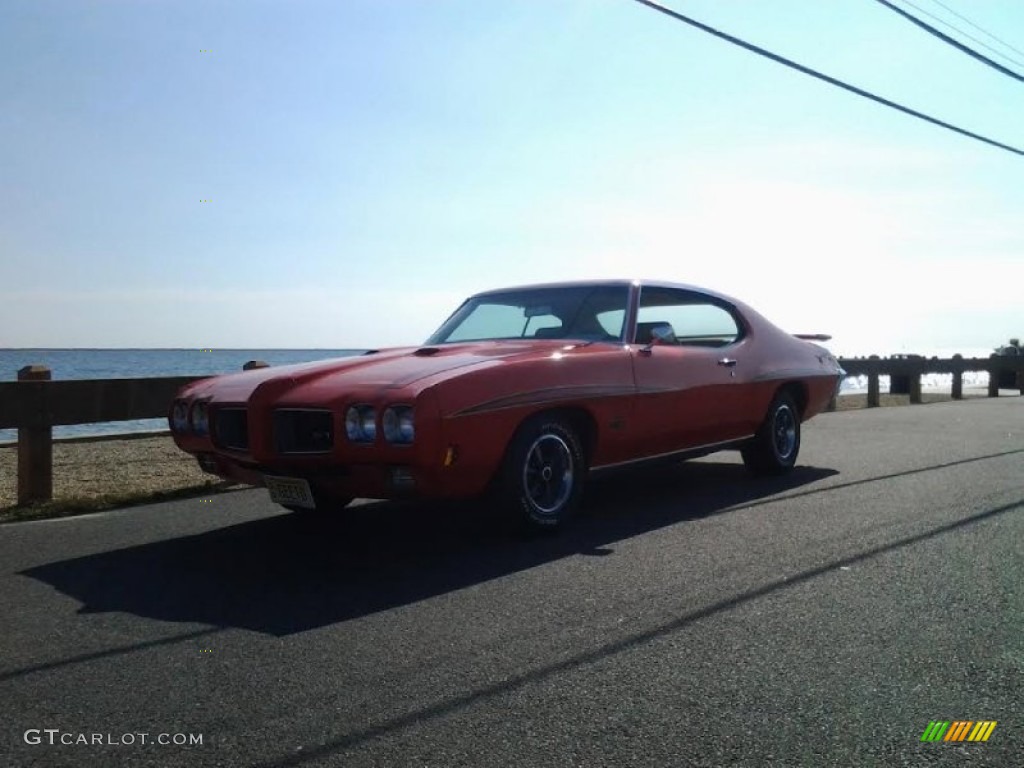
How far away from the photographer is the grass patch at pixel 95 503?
5.83 meters

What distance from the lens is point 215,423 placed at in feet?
16.2

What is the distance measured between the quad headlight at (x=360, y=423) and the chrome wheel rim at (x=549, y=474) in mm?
899

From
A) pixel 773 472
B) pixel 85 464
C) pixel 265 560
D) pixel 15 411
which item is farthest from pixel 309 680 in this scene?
pixel 85 464

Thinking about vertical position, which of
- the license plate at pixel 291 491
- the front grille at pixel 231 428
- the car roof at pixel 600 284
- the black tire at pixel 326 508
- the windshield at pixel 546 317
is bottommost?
the black tire at pixel 326 508

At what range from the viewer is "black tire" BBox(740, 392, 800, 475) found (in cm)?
699

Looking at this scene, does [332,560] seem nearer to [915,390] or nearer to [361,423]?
[361,423]

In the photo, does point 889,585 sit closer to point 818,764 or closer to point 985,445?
point 818,764

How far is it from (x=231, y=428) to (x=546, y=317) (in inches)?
84.2

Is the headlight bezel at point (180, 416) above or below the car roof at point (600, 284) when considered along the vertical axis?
below

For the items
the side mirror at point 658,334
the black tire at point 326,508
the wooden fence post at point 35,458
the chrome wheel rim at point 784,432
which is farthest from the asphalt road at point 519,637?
the chrome wheel rim at point 784,432

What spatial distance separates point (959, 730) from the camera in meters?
2.47

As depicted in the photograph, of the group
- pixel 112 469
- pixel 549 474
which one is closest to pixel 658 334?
pixel 549 474

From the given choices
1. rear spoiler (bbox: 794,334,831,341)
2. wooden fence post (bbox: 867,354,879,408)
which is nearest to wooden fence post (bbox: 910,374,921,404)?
wooden fence post (bbox: 867,354,879,408)

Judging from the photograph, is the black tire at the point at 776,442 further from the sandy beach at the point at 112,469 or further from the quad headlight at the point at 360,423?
the sandy beach at the point at 112,469
